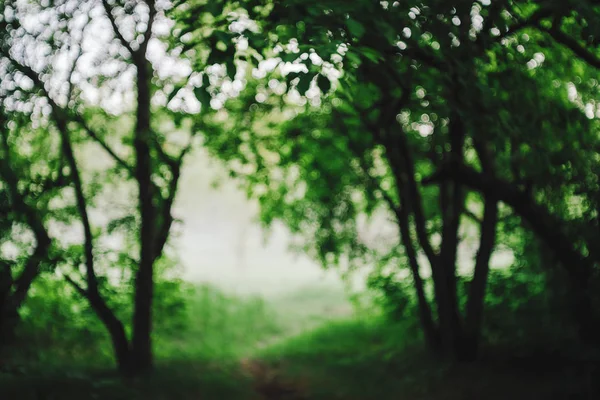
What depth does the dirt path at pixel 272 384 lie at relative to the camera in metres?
8.10

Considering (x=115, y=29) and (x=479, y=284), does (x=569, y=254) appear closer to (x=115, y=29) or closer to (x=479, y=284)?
(x=479, y=284)

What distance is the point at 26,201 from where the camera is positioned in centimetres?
675

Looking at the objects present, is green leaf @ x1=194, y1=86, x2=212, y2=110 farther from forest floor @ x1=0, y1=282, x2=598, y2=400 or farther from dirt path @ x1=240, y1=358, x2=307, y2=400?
A: dirt path @ x1=240, y1=358, x2=307, y2=400

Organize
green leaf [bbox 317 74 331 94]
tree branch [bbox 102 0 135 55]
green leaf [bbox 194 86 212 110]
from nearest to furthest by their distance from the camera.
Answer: green leaf [bbox 317 74 331 94], green leaf [bbox 194 86 212 110], tree branch [bbox 102 0 135 55]

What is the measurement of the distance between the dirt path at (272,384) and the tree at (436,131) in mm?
2581

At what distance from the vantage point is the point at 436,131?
836 centimetres

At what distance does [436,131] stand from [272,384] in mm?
5781

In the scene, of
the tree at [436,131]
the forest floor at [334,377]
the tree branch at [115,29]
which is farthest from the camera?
the tree branch at [115,29]

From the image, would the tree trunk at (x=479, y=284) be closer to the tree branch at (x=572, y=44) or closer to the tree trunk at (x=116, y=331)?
the tree branch at (x=572, y=44)

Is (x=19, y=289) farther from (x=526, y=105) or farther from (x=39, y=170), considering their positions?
(x=526, y=105)

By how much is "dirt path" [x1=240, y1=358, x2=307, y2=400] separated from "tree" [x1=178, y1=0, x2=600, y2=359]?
2.58 metres

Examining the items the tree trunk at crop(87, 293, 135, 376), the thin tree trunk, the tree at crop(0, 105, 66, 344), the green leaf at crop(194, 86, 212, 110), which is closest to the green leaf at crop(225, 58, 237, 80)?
the green leaf at crop(194, 86, 212, 110)

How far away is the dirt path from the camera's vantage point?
8102 millimetres

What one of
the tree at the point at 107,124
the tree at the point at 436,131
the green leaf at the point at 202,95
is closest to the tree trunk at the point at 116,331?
the tree at the point at 107,124
